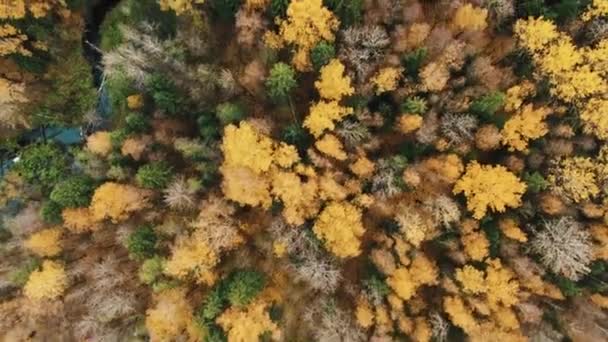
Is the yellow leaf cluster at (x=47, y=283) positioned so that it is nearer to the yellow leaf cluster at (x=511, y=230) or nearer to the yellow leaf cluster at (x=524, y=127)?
the yellow leaf cluster at (x=511, y=230)

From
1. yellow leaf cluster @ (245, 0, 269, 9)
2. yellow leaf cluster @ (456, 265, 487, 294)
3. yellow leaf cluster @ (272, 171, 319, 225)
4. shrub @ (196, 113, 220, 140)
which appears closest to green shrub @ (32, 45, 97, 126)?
shrub @ (196, 113, 220, 140)

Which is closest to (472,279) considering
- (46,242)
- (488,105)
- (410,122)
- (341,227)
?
(341,227)

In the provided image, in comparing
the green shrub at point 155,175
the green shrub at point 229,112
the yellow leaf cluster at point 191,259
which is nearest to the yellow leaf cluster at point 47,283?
the yellow leaf cluster at point 191,259

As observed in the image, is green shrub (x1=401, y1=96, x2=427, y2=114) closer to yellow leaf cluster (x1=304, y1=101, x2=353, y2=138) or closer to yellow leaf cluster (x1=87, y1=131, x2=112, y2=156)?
yellow leaf cluster (x1=304, y1=101, x2=353, y2=138)

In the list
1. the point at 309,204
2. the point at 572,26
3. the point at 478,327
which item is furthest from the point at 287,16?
the point at 478,327

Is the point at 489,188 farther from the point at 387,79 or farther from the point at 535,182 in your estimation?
the point at 387,79

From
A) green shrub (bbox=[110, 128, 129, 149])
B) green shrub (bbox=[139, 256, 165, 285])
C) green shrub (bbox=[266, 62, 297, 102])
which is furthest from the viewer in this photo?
green shrub (bbox=[110, 128, 129, 149])
